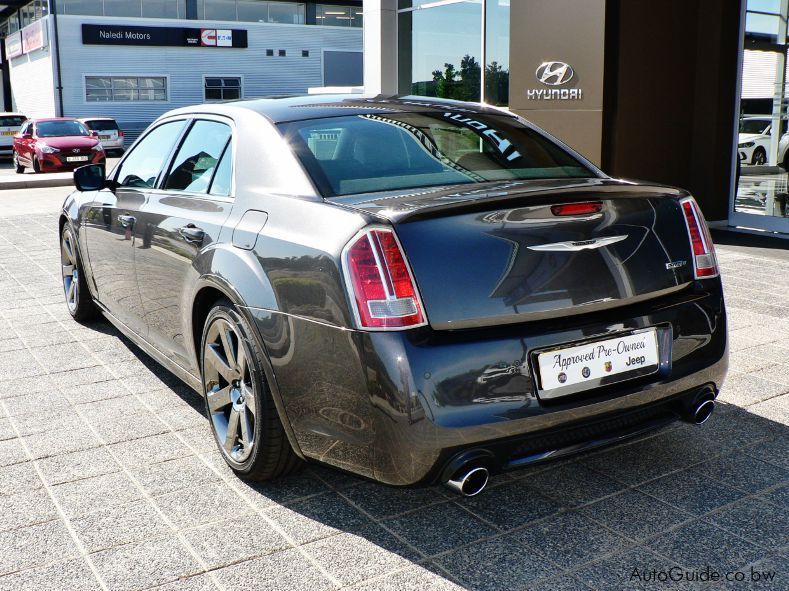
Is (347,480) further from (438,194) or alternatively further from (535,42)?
(535,42)

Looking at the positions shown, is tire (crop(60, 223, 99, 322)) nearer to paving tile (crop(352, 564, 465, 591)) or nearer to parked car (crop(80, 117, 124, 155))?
paving tile (crop(352, 564, 465, 591))

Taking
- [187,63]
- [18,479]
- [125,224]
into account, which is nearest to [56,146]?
[187,63]

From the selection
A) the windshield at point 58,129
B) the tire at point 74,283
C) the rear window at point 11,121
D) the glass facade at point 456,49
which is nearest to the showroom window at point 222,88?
the rear window at point 11,121

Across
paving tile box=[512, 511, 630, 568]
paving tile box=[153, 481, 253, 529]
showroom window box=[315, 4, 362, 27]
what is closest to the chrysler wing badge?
paving tile box=[512, 511, 630, 568]

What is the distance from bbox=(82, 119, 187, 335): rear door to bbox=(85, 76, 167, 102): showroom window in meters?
37.9

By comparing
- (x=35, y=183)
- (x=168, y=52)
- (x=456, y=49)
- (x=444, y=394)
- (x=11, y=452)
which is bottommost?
(x=11, y=452)

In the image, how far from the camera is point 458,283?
274 cm

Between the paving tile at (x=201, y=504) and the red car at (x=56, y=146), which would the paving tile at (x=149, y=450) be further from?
the red car at (x=56, y=146)

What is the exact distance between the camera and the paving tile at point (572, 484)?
3325 mm

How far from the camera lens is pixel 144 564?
9.39ft

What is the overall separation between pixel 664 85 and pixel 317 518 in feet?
29.5

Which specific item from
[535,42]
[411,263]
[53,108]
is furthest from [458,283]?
[53,108]

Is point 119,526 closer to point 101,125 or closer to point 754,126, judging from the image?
point 754,126

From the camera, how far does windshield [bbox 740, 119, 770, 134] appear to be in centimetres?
1071
